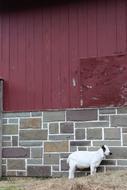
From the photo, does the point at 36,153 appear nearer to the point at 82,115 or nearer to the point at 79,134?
the point at 79,134

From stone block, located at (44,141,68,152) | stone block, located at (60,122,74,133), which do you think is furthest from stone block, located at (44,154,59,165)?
stone block, located at (60,122,74,133)

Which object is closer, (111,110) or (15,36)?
(111,110)

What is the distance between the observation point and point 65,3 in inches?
409

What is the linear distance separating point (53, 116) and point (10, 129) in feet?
3.48

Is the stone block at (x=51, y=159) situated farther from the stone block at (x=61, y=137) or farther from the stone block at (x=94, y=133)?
the stone block at (x=94, y=133)

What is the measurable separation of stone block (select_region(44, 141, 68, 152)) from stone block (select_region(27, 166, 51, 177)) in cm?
37

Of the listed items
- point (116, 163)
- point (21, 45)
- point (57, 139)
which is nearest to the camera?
point (116, 163)

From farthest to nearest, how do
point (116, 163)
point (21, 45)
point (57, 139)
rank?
point (21, 45), point (57, 139), point (116, 163)

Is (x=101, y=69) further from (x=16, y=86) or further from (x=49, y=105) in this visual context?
(x=16, y=86)

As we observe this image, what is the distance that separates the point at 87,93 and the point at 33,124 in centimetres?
136

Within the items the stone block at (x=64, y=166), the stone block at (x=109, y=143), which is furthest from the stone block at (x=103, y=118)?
the stone block at (x=64, y=166)

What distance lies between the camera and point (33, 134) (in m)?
10.3

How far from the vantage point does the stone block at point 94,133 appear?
9.70 m

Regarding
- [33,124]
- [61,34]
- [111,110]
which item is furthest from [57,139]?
[61,34]
